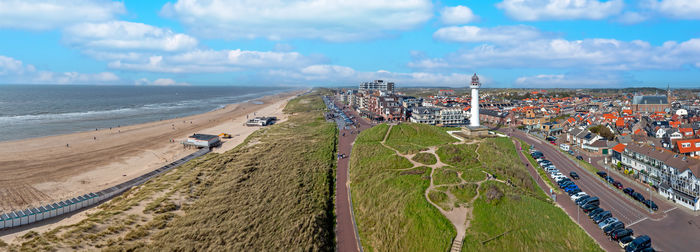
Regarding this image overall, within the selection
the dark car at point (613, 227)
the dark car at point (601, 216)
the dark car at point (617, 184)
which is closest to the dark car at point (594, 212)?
the dark car at point (601, 216)

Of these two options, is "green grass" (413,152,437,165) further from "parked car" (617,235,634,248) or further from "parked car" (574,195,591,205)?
"parked car" (617,235,634,248)

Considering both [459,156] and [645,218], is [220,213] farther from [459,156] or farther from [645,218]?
[645,218]

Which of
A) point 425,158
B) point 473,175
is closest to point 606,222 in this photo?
point 473,175

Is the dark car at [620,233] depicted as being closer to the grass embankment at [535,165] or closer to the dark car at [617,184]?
the grass embankment at [535,165]

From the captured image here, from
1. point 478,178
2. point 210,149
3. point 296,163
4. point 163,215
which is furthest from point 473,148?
point 210,149

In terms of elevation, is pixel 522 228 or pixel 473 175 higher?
pixel 473 175

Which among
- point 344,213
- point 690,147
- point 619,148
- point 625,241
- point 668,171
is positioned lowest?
point 625,241
